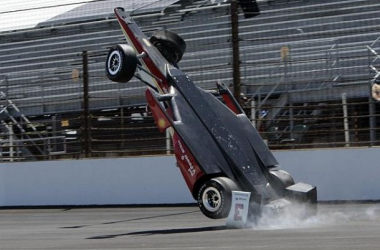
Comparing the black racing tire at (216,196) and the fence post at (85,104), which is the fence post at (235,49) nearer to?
the fence post at (85,104)

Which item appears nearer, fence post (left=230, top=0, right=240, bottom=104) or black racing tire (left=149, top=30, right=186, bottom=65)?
black racing tire (left=149, top=30, right=186, bottom=65)

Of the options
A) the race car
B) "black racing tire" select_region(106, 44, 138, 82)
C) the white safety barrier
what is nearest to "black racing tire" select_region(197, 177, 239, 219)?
the race car

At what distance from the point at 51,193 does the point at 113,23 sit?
7305 millimetres

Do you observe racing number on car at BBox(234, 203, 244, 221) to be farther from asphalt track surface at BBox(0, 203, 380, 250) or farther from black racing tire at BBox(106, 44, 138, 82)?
black racing tire at BBox(106, 44, 138, 82)

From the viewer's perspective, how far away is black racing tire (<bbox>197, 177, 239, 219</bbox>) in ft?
31.9

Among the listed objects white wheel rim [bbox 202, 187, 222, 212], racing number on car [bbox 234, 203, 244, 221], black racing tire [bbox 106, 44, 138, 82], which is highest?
black racing tire [bbox 106, 44, 138, 82]

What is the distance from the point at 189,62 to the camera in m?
15.8

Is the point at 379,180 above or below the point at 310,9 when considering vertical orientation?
below

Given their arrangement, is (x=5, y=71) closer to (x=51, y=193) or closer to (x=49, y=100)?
(x=49, y=100)

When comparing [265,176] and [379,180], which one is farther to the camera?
[379,180]

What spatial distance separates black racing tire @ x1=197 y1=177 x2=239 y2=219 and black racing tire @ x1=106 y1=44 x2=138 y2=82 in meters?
1.84

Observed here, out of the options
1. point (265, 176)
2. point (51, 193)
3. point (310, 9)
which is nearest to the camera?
point (265, 176)

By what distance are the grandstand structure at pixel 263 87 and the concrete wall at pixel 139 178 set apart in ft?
1.08

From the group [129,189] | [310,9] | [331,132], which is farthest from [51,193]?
[310,9]
